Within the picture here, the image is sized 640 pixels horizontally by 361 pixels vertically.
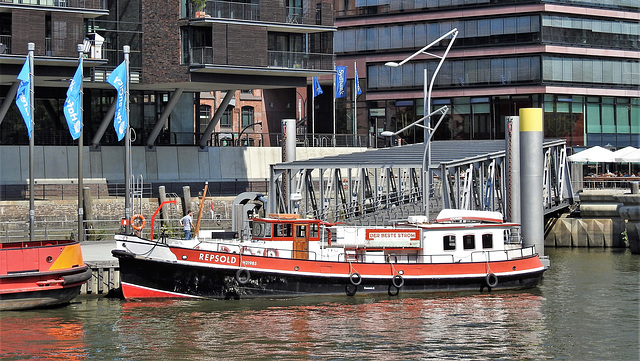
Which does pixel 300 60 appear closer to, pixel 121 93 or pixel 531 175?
pixel 121 93

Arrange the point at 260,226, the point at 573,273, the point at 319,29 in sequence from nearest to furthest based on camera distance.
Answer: the point at 260,226 → the point at 573,273 → the point at 319,29

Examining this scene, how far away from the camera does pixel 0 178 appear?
63375 mm

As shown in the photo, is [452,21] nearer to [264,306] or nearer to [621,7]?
[621,7]

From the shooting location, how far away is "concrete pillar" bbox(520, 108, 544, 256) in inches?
1773

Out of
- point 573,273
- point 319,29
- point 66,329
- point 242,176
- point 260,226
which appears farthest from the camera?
point 242,176

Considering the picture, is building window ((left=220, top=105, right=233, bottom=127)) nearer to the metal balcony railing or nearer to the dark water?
the metal balcony railing

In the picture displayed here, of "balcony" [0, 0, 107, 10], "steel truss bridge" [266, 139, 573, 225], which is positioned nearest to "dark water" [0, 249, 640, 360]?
"steel truss bridge" [266, 139, 573, 225]

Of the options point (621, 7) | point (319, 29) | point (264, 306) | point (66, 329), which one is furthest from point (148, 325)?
point (621, 7)

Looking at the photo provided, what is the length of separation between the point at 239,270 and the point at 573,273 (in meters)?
16.3

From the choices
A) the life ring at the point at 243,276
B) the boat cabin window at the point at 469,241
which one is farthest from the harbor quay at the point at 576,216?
the boat cabin window at the point at 469,241

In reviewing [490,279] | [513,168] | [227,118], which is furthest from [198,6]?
[490,279]

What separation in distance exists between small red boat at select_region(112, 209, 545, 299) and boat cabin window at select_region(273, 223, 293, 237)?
38 millimetres

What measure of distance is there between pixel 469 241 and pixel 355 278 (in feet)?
16.2

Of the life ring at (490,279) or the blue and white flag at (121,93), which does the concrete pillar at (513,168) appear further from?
the blue and white flag at (121,93)
